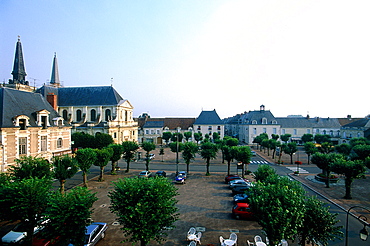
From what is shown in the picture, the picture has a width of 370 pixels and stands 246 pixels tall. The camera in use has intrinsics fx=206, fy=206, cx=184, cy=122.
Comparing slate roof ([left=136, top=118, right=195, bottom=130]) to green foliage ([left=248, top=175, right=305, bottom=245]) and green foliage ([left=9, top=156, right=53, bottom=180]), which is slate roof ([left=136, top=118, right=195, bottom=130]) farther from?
green foliage ([left=248, top=175, right=305, bottom=245])

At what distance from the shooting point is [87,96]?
184ft

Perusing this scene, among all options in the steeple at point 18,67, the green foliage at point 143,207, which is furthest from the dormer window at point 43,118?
the steeple at point 18,67

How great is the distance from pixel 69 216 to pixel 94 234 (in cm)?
350

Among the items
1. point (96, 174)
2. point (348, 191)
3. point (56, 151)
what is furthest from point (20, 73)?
point (348, 191)

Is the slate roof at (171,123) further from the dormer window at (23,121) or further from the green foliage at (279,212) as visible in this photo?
the green foliage at (279,212)

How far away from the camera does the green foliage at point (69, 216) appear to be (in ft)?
34.7

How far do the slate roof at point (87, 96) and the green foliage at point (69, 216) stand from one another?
45.3 metres

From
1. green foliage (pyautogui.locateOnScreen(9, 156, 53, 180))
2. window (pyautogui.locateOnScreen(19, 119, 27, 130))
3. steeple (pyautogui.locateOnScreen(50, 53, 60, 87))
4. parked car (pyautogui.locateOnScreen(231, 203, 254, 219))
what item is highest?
steeple (pyautogui.locateOnScreen(50, 53, 60, 87))

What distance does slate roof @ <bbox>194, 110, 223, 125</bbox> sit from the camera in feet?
247

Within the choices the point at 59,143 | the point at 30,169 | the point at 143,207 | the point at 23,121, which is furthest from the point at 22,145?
the point at 143,207

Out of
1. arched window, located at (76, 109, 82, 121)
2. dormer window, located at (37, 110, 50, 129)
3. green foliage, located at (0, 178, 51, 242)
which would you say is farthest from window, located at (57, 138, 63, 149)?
green foliage, located at (0, 178, 51, 242)

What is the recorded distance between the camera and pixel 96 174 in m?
33.0

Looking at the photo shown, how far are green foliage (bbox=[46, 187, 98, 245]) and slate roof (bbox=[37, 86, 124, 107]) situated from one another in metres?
45.3

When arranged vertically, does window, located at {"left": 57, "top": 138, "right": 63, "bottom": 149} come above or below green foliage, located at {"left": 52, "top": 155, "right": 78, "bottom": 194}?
above
